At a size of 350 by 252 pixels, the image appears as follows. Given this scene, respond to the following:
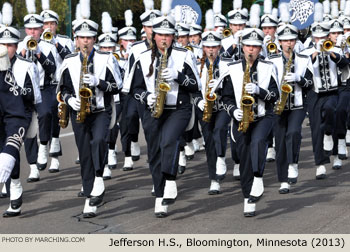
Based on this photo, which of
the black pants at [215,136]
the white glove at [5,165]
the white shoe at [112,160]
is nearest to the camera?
the white glove at [5,165]

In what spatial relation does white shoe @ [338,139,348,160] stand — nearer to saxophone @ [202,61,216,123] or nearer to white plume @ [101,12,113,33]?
saxophone @ [202,61,216,123]

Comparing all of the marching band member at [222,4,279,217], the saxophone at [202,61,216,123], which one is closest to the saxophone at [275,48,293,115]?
the saxophone at [202,61,216,123]

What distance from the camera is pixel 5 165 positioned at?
29.3ft

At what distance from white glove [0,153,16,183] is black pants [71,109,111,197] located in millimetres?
1773

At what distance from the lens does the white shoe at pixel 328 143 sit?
14.3 metres

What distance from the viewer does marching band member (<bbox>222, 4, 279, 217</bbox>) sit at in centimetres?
1055

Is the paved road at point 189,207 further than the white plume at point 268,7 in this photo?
No

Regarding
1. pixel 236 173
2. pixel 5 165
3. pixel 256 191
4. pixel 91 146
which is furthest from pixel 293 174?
pixel 5 165

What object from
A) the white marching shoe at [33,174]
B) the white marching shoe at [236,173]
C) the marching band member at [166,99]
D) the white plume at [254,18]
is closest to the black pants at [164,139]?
the marching band member at [166,99]

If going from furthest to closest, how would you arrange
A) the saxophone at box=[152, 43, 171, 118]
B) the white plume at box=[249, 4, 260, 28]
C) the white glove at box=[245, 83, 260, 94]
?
1. the white plume at box=[249, 4, 260, 28]
2. the saxophone at box=[152, 43, 171, 118]
3. the white glove at box=[245, 83, 260, 94]

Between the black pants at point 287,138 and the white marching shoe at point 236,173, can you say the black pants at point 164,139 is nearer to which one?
the black pants at point 287,138

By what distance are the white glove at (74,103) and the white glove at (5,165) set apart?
1.76m

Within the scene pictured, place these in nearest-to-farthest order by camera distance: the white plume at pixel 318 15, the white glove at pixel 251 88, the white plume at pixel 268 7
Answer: the white glove at pixel 251 88 < the white plume at pixel 318 15 < the white plume at pixel 268 7
